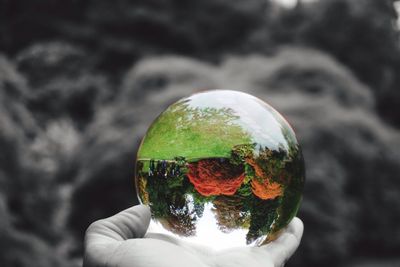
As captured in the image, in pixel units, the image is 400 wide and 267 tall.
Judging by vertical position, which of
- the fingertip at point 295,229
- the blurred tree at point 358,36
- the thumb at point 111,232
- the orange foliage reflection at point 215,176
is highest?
the blurred tree at point 358,36

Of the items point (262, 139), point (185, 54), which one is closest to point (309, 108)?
point (185, 54)

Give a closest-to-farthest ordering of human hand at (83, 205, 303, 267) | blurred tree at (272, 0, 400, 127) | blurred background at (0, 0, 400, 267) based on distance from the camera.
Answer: human hand at (83, 205, 303, 267) < blurred background at (0, 0, 400, 267) < blurred tree at (272, 0, 400, 127)

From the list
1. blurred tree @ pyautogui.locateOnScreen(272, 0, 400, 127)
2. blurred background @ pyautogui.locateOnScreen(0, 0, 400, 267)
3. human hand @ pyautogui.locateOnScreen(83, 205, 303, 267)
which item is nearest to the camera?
human hand @ pyautogui.locateOnScreen(83, 205, 303, 267)

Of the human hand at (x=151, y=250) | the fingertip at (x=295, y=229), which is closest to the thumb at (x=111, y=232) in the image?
the human hand at (x=151, y=250)

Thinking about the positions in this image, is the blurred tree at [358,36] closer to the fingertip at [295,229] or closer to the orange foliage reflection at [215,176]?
the fingertip at [295,229]

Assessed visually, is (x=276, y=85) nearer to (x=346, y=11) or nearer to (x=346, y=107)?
(x=346, y=107)

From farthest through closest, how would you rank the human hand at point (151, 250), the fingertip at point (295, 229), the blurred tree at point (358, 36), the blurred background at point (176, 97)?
the blurred tree at point (358, 36), the blurred background at point (176, 97), the fingertip at point (295, 229), the human hand at point (151, 250)

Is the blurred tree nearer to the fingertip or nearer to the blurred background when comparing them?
the blurred background

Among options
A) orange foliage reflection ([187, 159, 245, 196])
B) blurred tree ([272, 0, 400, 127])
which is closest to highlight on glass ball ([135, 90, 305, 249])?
orange foliage reflection ([187, 159, 245, 196])
